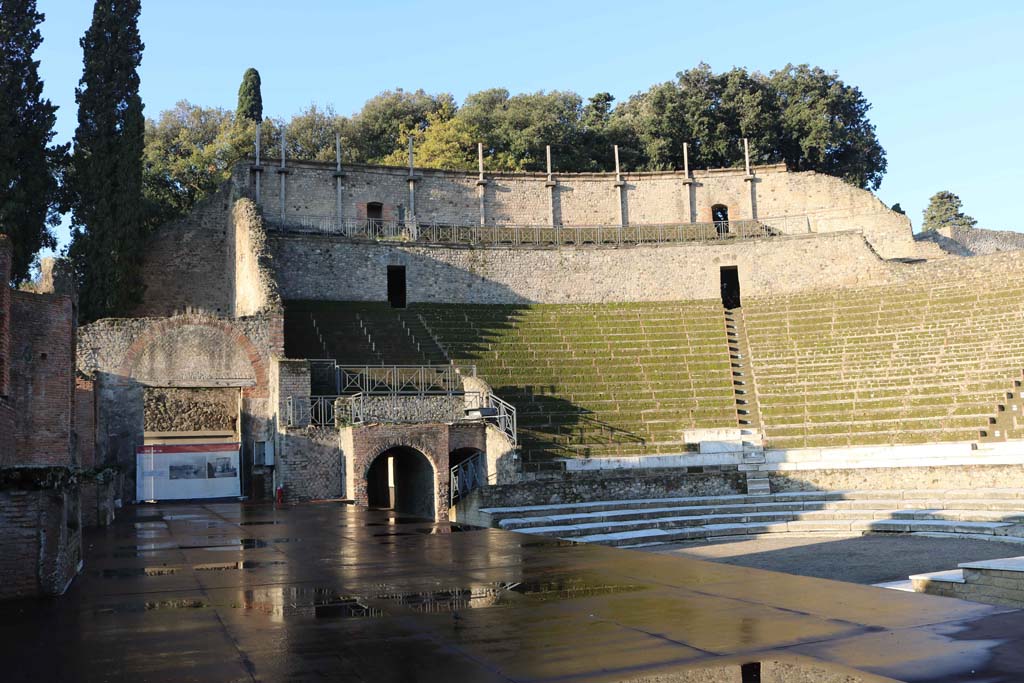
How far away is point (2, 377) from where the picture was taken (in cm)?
1136

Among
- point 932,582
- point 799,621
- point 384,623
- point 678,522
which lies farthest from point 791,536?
point 384,623

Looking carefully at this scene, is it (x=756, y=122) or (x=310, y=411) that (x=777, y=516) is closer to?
(x=310, y=411)

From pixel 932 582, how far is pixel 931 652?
4201 millimetres

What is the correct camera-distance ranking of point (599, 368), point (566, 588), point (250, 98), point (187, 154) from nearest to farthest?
point (566, 588), point (599, 368), point (187, 154), point (250, 98)

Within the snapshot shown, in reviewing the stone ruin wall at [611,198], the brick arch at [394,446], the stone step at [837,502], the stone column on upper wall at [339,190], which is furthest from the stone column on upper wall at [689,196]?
the brick arch at [394,446]

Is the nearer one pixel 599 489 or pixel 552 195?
pixel 599 489

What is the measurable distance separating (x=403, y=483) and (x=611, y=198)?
17882 millimetres

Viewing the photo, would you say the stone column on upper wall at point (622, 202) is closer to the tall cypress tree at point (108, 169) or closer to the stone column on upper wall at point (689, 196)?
the stone column on upper wall at point (689, 196)

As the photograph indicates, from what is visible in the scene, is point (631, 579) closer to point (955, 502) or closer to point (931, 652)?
point (931, 652)

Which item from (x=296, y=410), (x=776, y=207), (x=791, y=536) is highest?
(x=776, y=207)

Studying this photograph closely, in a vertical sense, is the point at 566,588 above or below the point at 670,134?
below

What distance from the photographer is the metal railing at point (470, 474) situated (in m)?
18.7

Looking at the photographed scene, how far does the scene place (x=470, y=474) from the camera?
19016 mm

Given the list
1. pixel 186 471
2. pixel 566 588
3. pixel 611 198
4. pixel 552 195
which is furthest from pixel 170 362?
pixel 611 198
